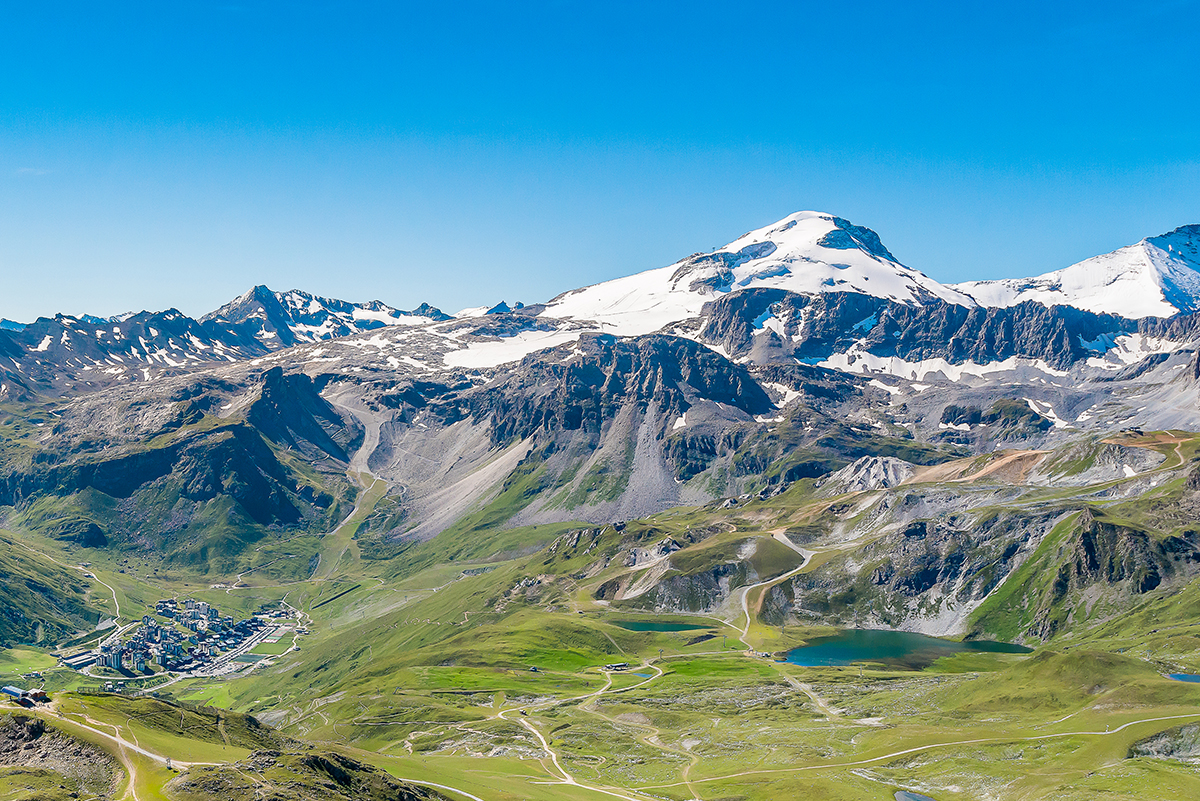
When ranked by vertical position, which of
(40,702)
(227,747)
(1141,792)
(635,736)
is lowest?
(635,736)

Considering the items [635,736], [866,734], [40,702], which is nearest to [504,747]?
[635,736]

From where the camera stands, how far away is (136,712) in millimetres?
115562

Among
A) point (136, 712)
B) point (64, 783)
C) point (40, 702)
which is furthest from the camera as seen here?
point (136, 712)

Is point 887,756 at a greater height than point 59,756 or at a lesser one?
lesser

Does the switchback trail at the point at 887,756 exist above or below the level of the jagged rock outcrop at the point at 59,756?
below

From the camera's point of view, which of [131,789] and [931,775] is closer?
[131,789]

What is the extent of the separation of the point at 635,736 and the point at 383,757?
51.0m

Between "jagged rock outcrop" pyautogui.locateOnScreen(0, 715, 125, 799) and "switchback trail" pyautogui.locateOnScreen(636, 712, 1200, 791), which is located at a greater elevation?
"jagged rock outcrop" pyautogui.locateOnScreen(0, 715, 125, 799)

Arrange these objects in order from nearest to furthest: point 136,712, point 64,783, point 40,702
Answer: point 64,783
point 40,702
point 136,712

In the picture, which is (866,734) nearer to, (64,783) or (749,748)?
(749,748)

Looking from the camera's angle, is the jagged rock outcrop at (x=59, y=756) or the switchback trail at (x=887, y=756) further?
the switchback trail at (x=887, y=756)

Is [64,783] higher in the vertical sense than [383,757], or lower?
higher

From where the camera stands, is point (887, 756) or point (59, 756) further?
point (887, 756)

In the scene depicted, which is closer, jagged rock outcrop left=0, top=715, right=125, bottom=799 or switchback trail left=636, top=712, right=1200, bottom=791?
jagged rock outcrop left=0, top=715, right=125, bottom=799
